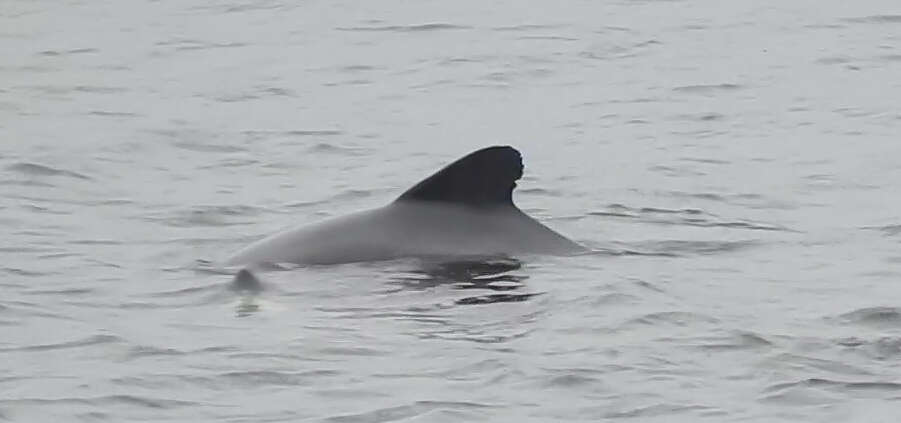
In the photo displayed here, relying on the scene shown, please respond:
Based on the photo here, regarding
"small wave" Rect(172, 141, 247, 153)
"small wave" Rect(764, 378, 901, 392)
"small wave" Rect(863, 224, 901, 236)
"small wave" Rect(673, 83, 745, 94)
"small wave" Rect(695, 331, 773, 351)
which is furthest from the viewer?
"small wave" Rect(673, 83, 745, 94)

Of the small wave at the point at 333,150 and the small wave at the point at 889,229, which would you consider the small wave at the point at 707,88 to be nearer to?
the small wave at the point at 333,150

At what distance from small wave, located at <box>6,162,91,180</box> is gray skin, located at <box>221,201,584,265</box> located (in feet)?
13.2

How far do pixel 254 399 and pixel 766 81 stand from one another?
471 inches

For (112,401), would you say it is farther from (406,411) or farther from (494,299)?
(494,299)

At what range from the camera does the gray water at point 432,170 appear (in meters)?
8.93

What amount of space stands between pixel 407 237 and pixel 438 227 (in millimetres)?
148

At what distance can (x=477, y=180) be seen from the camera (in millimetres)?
10969

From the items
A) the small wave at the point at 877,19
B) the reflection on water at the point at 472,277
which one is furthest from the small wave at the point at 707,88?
the reflection on water at the point at 472,277

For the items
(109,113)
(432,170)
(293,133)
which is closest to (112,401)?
(432,170)

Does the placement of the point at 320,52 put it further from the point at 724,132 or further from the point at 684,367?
the point at 684,367

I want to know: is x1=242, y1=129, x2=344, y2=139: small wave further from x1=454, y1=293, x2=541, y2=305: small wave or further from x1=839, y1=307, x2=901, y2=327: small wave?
x1=839, y1=307, x2=901, y2=327: small wave

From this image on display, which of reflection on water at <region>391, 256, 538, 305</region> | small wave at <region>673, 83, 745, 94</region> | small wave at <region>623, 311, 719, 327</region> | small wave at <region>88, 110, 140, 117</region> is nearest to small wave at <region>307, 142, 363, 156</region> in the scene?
small wave at <region>88, 110, 140, 117</region>

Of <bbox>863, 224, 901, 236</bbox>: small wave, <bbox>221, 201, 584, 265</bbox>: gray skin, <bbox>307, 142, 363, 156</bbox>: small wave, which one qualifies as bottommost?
<bbox>307, 142, 363, 156</bbox>: small wave

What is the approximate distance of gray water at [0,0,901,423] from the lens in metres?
8.93
